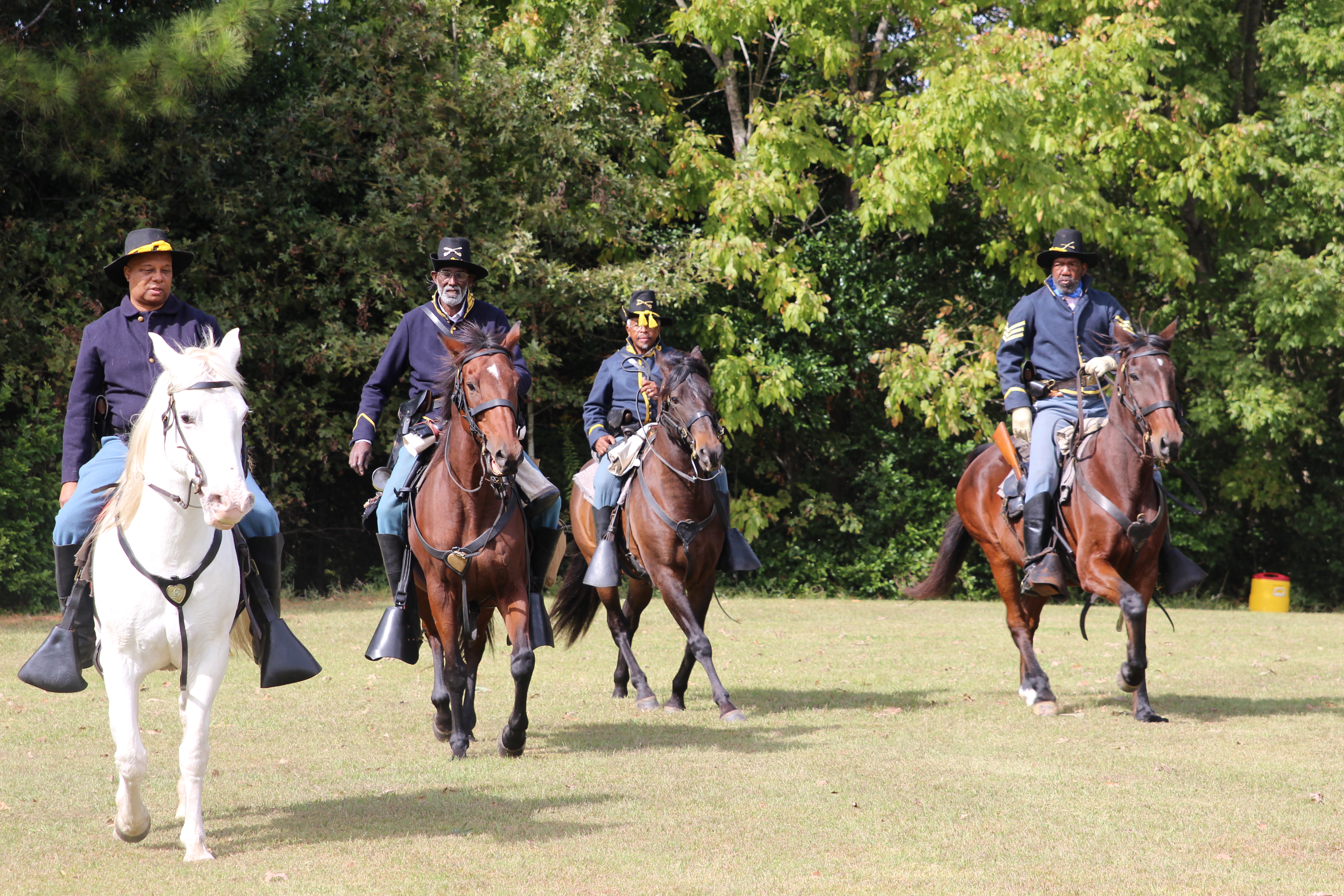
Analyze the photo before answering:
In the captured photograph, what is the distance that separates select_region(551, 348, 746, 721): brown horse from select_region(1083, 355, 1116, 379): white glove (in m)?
2.54

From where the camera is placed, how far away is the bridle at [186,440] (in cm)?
480

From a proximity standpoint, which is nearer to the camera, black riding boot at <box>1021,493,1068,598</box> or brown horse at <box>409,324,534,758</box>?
brown horse at <box>409,324,534,758</box>

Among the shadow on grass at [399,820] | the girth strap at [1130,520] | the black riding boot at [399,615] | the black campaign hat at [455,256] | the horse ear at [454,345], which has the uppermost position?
the black campaign hat at [455,256]

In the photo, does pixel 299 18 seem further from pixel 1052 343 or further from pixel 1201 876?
pixel 1201 876

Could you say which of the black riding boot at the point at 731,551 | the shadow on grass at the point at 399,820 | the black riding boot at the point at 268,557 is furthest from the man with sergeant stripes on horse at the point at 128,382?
the black riding boot at the point at 731,551

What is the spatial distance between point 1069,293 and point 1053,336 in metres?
0.34

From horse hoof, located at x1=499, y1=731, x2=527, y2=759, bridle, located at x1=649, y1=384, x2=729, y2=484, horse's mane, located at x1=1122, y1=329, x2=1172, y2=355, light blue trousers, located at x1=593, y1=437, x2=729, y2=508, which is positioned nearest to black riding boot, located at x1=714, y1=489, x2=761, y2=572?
light blue trousers, located at x1=593, y1=437, x2=729, y2=508

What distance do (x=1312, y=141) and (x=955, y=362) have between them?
20.0 ft

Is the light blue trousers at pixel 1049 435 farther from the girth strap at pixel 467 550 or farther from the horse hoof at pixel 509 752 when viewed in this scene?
the horse hoof at pixel 509 752

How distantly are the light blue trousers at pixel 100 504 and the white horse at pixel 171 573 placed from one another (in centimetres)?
30

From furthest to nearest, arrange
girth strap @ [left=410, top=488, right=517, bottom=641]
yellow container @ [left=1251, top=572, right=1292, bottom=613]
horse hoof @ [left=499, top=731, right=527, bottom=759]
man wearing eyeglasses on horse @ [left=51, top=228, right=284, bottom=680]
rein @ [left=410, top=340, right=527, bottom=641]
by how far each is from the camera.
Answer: yellow container @ [left=1251, top=572, right=1292, bottom=613], horse hoof @ [left=499, top=731, right=527, bottom=759], girth strap @ [left=410, top=488, right=517, bottom=641], rein @ [left=410, top=340, right=527, bottom=641], man wearing eyeglasses on horse @ [left=51, top=228, right=284, bottom=680]

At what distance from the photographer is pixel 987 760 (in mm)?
7113

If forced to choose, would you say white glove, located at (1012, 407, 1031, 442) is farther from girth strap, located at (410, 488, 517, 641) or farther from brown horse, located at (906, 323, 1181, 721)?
girth strap, located at (410, 488, 517, 641)

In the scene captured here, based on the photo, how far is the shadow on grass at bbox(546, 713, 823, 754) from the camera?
7562 millimetres
